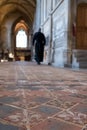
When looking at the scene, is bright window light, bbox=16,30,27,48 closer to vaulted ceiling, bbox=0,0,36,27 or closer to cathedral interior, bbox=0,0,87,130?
cathedral interior, bbox=0,0,87,130

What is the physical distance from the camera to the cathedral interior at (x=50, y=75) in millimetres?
1832

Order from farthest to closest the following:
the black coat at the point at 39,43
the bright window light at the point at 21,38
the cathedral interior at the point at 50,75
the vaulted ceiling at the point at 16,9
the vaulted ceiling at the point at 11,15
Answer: the bright window light at the point at 21,38, the vaulted ceiling at the point at 11,15, the vaulted ceiling at the point at 16,9, the black coat at the point at 39,43, the cathedral interior at the point at 50,75

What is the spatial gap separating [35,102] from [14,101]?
0.21 meters

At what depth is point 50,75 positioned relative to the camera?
5965 mm

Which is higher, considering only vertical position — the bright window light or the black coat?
the bright window light

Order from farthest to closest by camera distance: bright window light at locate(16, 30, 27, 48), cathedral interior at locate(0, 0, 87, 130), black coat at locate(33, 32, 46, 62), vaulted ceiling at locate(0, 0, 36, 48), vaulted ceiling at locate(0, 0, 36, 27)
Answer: bright window light at locate(16, 30, 27, 48) < vaulted ceiling at locate(0, 0, 36, 48) < vaulted ceiling at locate(0, 0, 36, 27) < black coat at locate(33, 32, 46, 62) < cathedral interior at locate(0, 0, 87, 130)

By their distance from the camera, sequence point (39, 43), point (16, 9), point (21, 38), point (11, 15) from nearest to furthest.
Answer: point (39, 43) → point (16, 9) → point (11, 15) → point (21, 38)

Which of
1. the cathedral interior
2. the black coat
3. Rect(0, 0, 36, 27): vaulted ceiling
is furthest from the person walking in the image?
Rect(0, 0, 36, 27): vaulted ceiling

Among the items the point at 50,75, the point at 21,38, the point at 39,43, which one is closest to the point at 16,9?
the point at 21,38

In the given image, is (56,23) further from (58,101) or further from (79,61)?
(58,101)

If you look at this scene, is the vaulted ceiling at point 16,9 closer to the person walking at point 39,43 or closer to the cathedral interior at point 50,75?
the cathedral interior at point 50,75

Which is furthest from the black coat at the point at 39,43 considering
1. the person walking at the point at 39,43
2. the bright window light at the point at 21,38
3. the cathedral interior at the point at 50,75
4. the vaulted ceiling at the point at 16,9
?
the bright window light at the point at 21,38

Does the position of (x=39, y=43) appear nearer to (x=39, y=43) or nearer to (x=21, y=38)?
(x=39, y=43)

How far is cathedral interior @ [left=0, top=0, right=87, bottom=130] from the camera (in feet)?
6.01
